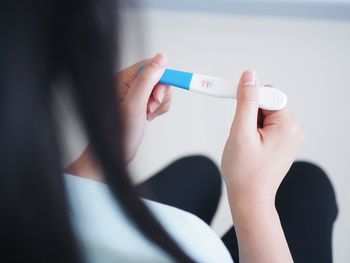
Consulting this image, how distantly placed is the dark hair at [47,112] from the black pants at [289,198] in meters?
0.30

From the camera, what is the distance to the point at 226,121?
89 centimetres

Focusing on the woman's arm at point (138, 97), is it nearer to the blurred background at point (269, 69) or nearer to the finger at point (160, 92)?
the finger at point (160, 92)

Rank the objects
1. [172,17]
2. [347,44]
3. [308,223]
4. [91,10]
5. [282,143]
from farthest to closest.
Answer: [172,17], [347,44], [308,223], [282,143], [91,10]

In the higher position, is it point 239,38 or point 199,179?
point 239,38

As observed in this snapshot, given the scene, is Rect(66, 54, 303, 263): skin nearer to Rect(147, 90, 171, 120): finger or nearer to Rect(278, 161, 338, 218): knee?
Rect(147, 90, 171, 120): finger

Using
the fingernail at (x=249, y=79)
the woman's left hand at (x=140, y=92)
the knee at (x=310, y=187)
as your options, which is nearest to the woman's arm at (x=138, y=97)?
the woman's left hand at (x=140, y=92)

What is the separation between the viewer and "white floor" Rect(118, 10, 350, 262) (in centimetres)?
83

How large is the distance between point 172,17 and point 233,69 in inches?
9.3

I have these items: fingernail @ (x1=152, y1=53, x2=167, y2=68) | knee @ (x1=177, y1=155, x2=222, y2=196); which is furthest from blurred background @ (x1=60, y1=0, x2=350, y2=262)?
fingernail @ (x1=152, y1=53, x2=167, y2=68)

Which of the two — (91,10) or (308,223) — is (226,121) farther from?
(91,10)

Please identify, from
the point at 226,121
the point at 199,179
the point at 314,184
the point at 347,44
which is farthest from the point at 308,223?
the point at 347,44

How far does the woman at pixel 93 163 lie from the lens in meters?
0.20

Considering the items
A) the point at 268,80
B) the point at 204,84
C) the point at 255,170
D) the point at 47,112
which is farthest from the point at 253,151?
the point at 268,80

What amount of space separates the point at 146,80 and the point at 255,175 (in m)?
0.18
